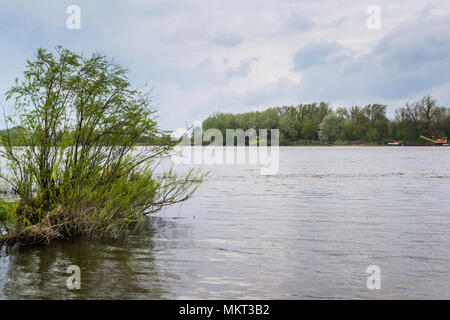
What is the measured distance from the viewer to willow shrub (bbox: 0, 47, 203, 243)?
41.5ft

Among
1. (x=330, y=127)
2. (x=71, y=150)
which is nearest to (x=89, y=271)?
(x=71, y=150)

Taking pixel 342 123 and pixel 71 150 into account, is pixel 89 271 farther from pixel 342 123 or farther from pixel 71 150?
pixel 342 123

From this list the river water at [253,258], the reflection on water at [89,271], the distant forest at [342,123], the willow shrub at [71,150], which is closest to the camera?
the reflection on water at [89,271]

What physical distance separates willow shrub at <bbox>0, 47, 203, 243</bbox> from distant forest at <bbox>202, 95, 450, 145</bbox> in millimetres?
143800

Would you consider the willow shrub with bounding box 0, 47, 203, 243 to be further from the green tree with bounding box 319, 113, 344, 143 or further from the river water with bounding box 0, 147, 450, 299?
the green tree with bounding box 319, 113, 344, 143

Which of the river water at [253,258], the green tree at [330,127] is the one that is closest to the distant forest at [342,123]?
the green tree at [330,127]

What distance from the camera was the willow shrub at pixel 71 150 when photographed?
41.5ft

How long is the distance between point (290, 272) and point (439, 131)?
153 metres

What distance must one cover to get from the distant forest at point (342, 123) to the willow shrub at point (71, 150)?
143800 mm

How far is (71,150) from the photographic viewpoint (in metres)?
13.3

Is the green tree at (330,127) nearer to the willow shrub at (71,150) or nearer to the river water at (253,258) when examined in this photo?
the river water at (253,258)

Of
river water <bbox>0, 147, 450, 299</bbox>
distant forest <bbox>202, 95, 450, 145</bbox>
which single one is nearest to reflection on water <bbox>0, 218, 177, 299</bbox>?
river water <bbox>0, 147, 450, 299</bbox>
